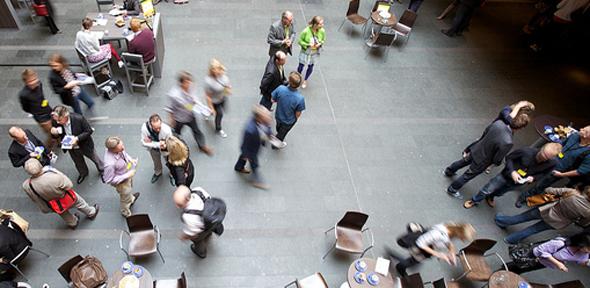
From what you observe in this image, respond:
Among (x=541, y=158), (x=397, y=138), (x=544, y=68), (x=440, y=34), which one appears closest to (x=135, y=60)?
(x=397, y=138)

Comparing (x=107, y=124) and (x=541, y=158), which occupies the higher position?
(x=541, y=158)

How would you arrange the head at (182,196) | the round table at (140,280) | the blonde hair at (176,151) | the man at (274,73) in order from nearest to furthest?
the head at (182,196), the round table at (140,280), the blonde hair at (176,151), the man at (274,73)

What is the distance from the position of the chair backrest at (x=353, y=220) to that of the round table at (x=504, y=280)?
6.12 feet

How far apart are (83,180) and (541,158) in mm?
7229

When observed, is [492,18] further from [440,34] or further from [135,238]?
[135,238]

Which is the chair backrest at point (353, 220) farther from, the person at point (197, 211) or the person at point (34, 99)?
the person at point (34, 99)

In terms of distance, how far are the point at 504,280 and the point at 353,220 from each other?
2.17 metres

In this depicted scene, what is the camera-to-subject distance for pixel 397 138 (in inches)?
295

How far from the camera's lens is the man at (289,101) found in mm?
5691

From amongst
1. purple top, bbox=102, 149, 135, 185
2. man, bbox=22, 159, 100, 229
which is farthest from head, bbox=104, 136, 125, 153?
man, bbox=22, 159, 100, 229

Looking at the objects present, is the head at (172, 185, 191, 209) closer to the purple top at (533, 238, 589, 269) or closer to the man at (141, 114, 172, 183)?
the man at (141, 114, 172, 183)

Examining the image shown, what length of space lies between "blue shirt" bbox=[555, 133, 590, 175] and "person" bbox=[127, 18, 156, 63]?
759 centimetres

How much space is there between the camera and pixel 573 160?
603cm

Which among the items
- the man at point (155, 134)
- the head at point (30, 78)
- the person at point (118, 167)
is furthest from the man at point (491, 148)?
the head at point (30, 78)
